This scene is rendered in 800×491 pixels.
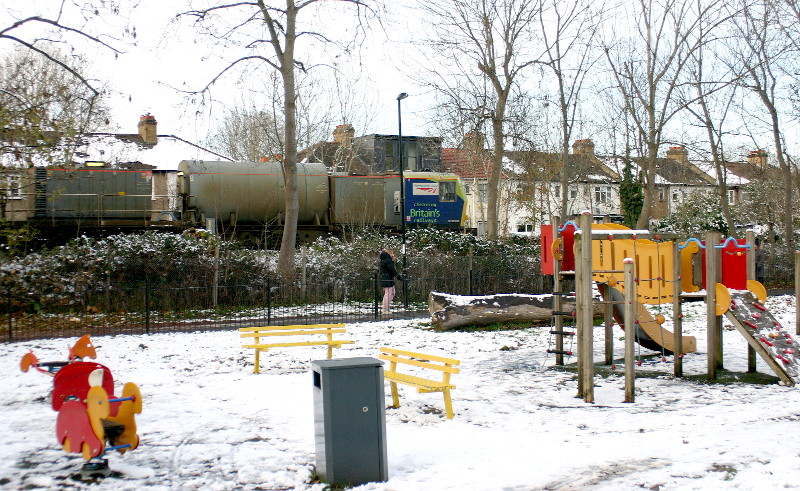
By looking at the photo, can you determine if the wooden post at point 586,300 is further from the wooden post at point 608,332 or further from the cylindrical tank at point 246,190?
the cylindrical tank at point 246,190

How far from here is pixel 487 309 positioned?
1631 cm

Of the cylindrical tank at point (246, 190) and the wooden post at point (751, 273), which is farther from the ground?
the cylindrical tank at point (246, 190)

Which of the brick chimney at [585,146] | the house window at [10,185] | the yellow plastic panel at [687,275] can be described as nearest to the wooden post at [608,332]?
the yellow plastic panel at [687,275]

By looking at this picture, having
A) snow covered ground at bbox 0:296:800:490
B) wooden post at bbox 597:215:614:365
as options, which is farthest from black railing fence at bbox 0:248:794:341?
Result: wooden post at bbox 597:215:614:365

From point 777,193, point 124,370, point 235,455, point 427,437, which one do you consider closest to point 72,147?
point 124,370

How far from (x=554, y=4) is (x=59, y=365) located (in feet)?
81.9

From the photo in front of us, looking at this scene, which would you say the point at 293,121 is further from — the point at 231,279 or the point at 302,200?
the point at 302,200

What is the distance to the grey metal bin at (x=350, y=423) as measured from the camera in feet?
19.5

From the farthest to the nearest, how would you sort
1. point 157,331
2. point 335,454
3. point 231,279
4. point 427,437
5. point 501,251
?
point 501,251 < point 231,279 < point 157,331 < point 427,437 < point 335,454

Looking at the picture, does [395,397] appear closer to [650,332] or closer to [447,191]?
[650,332]

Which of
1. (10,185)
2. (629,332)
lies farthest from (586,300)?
(10,185)

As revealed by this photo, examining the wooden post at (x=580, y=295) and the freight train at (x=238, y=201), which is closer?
the wooden post at (x=580, y=295)

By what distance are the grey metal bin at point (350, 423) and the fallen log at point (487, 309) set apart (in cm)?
980

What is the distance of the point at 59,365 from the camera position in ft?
27.9
